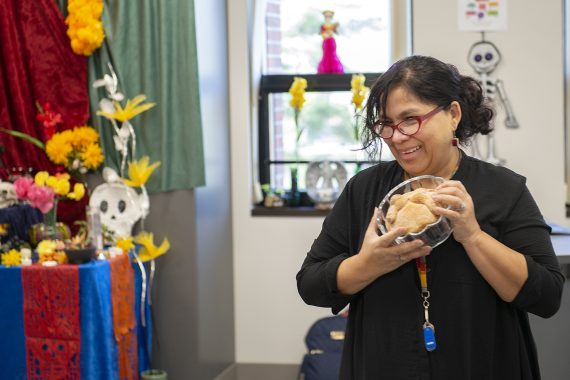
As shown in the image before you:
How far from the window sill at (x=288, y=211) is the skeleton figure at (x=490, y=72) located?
830 millimetres

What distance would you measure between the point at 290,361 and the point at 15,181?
63.1 inches

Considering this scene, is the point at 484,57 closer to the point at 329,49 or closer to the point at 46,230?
the point at 329,49

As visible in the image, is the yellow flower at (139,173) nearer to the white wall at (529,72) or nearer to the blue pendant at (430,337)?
the white wall at (529,72)

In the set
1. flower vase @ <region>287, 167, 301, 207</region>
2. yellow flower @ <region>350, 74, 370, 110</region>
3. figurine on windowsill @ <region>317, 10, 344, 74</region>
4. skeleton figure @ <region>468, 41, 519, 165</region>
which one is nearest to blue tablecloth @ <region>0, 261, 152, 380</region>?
flower vase @ <region>287, 167, 301, 207</region>

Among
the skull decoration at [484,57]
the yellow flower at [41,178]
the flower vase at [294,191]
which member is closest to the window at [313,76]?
the flower vase at [294,191]

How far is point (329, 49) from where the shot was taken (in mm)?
→ 3941

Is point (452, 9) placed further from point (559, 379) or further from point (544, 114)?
point (559, 379)

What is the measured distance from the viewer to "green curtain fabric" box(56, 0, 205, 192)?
11.0ft

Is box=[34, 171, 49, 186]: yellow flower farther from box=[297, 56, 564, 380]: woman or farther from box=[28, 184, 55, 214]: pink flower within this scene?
box=[297, 56, 564, 380]: woman

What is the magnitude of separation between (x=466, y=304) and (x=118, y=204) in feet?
7.53

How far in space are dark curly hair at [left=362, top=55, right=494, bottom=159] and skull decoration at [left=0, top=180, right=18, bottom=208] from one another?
6.85 ft

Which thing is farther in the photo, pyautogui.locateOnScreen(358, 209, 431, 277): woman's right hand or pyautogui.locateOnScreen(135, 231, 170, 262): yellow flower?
pyautogui.locateOnScreen(135, 231, 170, 262): yellow flower

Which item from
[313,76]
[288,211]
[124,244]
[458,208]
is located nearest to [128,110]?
[124,244]

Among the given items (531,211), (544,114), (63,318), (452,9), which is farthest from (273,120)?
(531,211)
